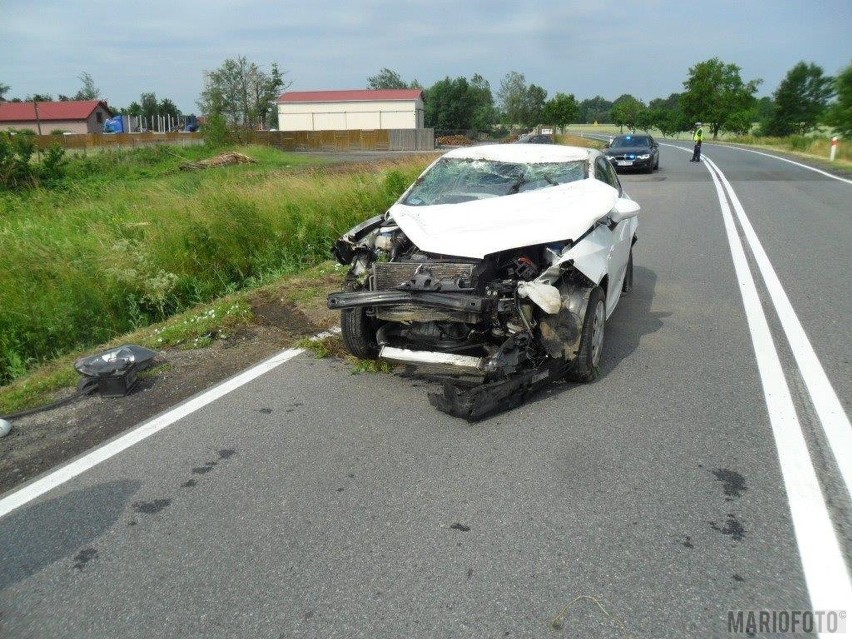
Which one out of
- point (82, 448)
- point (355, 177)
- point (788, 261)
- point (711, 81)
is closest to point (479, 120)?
point (711, 81)

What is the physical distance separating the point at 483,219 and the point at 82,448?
327 cm

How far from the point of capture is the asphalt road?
285 cm

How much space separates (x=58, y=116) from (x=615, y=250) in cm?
8782

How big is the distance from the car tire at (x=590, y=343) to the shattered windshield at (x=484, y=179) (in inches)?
61.3

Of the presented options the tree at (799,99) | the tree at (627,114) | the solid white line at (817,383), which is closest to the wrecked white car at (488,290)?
the solid white line at (817,383)

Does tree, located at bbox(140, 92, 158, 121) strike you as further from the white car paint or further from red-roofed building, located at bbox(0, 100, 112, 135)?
the white car paint

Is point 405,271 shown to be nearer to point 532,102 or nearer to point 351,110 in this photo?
point 351,110

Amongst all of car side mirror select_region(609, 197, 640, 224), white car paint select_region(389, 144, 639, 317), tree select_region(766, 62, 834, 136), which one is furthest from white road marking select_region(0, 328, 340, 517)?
tree select_region(766, 62, 834, 136)

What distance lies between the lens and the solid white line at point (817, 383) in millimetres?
4162

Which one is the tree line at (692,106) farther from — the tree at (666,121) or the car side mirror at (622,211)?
the car side mirror at (622,211)

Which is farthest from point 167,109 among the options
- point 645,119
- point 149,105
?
point 645,119

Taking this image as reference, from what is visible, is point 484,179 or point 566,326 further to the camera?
point 484,179

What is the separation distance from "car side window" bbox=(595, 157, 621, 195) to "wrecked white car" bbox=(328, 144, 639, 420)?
0.90 meters

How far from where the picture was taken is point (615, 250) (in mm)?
5992
